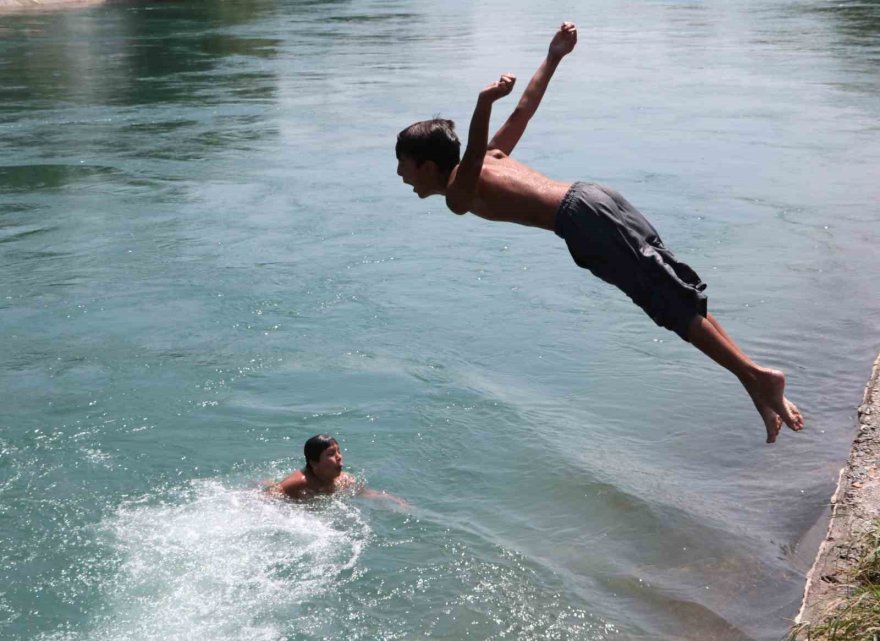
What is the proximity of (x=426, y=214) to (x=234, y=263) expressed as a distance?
10.2ft

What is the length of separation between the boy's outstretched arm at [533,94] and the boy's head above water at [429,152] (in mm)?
469

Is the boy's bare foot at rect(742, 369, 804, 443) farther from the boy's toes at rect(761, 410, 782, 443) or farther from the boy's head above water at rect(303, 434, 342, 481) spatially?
the boy's head above water at rect(303, 434, 342, 481)

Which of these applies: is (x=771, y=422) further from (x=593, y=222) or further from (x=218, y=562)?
(x=218, y=562)

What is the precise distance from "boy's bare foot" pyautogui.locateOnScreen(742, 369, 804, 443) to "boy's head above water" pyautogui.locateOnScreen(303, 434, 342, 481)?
3.52 meters

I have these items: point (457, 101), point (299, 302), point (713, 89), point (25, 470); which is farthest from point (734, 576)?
point (713, 89)

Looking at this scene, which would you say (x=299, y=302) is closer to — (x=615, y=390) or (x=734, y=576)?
(x=615, y=390)

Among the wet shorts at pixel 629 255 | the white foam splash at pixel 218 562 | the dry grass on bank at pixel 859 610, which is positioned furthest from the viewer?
the white foam splash at pixel 218 562

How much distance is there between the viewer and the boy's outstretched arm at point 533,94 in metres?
6.15

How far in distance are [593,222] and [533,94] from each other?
3.36ft

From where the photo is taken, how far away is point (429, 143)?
5.67 metres

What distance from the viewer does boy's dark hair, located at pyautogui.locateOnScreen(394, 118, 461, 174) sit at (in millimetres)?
5680

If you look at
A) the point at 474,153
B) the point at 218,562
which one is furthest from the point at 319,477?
the point at 474,153

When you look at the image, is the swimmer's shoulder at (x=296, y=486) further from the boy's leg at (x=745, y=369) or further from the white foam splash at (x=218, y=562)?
the boy's leg at (x=745, y=369)

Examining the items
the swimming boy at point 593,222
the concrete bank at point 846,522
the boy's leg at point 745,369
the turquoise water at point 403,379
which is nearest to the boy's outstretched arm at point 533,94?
the swimming boy at point 593,222
